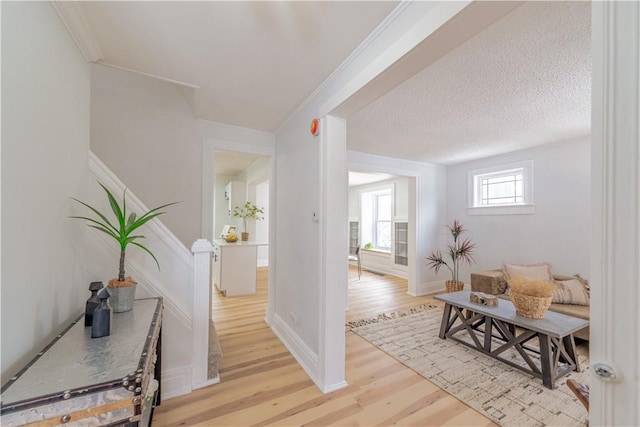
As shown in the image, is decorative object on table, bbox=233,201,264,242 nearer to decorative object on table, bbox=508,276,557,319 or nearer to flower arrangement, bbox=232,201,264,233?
flower arrangement, bbox=232,201,264,233

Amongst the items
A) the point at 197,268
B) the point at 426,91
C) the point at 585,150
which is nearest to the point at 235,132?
the point at 197,268

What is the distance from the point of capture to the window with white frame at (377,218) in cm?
672

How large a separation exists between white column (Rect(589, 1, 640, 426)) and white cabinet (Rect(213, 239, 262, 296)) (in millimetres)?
4374

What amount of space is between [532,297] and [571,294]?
1.15 metres

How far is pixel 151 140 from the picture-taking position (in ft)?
8.90

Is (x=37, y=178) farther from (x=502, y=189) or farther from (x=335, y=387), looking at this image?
A: (x=502, y=189)

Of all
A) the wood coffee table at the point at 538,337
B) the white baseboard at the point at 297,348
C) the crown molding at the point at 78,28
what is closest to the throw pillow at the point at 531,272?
the wood coffee table at the point at 538,337

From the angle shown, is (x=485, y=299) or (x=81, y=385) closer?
(x=81, y=385)

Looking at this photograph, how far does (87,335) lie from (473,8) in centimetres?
219

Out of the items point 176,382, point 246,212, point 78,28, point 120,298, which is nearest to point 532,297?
point 176,382

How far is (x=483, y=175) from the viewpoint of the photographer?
14.7 ft

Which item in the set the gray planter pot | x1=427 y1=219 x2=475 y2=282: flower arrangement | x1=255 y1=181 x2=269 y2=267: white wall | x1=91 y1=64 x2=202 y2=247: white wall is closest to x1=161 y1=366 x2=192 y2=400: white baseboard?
the gray planter pot

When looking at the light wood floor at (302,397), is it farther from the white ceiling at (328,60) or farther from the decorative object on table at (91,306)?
the white ceiling at (328,60)

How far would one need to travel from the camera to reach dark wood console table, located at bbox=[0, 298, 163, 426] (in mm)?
823
